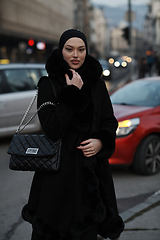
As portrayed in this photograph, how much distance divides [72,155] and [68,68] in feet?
1.78

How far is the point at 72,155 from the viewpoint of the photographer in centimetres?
246

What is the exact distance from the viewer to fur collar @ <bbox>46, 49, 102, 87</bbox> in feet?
8.10

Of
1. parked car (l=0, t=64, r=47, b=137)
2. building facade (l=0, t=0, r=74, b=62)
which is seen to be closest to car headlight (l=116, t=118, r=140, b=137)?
parked car (l=0, t=64, r=47, b=137)

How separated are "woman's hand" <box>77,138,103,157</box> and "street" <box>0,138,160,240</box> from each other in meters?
1.61

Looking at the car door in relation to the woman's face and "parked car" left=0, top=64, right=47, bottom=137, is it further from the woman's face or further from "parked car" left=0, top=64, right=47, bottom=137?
the woman's face

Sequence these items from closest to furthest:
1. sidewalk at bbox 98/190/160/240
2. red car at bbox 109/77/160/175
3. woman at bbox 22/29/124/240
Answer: woman at bbox 22/29/124/240 < sidewalk at bbox 98/190/160/240 < red car at bbox 109/77/160/175

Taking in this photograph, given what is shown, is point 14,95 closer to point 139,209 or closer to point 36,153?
Answer: point 139,209

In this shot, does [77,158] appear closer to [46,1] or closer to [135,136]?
[135,136]

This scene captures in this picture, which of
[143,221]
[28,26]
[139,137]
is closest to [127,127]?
[139,137]

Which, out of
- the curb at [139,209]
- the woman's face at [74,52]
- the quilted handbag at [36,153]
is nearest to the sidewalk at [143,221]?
the curb at [139,209]

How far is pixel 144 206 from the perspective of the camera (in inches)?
168

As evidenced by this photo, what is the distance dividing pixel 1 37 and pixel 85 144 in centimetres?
4579

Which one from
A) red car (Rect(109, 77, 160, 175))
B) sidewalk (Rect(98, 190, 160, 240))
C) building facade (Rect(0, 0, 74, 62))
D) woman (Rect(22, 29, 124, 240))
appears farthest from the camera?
building facade (Rect(0, 0, 74, 62))

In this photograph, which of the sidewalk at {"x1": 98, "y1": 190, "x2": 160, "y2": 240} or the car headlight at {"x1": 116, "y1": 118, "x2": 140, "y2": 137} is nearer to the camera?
the sidewalk at {"x1": 98, "y1": 190, "x2": 160, "y2": 240}
